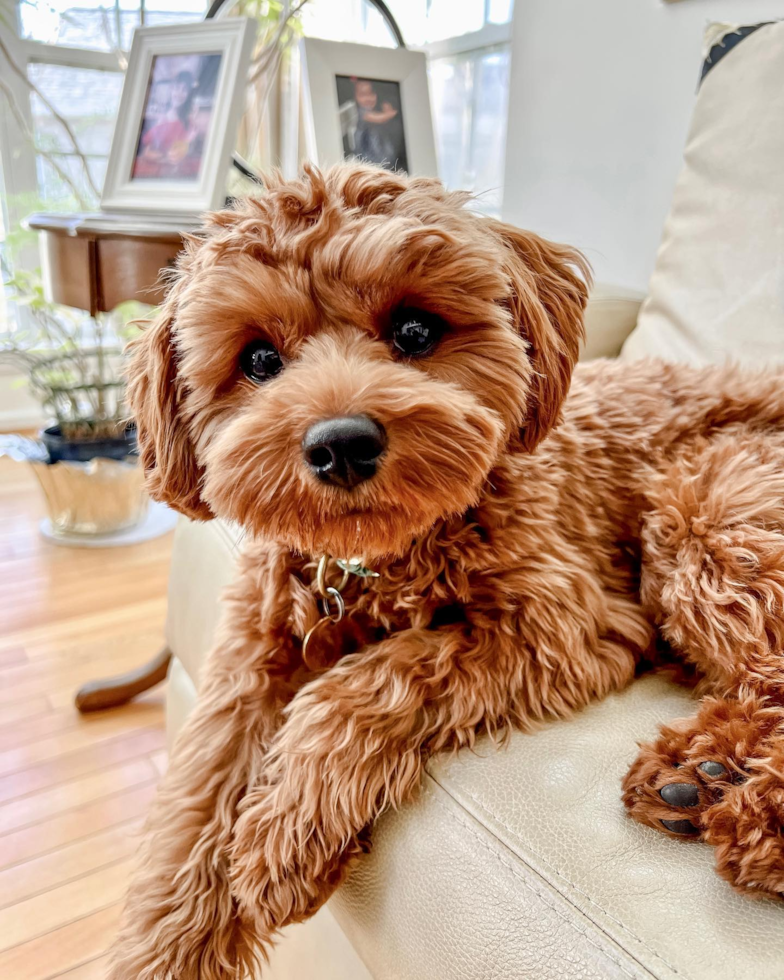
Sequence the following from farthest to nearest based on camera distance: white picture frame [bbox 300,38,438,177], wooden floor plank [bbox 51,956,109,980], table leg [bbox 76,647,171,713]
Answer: white picture frame [bbox 300,38,438,177] < table leg [bbox 76,647,171,713] < wooden floor plank [bbox 51,956,109,980]

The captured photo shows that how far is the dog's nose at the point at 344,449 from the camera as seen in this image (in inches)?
32.2

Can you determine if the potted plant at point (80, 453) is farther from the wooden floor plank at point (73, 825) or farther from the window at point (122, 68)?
the wooden floor plank at point (73, 825)

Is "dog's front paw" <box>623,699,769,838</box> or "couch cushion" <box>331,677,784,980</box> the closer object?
"couch cushion" <box>331,677,784,980</box>

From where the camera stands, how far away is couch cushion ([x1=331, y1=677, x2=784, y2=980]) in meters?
0.64

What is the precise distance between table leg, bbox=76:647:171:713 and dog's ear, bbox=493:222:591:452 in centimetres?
149

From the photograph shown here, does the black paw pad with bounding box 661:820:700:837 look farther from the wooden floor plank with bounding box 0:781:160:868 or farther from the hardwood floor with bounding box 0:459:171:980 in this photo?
the wooden floor plank with bounding box 0:781:160:868

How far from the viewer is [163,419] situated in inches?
41.3

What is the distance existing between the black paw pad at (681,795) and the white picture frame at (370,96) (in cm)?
233

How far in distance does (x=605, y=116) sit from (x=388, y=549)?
203cm

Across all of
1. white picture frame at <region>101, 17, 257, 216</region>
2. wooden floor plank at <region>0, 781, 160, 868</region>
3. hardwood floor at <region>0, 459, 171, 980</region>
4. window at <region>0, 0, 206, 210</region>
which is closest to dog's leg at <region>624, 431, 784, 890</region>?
hardwood floor at <region>0, 459, 171, 980</region>

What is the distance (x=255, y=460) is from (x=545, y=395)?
1.29 ft

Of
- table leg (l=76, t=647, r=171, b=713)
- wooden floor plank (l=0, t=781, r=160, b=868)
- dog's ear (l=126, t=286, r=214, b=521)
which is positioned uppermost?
dog's ear (l=126, t=286, r=214, b=521)

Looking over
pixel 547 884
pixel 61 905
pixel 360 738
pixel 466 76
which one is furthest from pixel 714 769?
pixel 466 76

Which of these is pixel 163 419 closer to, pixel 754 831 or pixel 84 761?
pixel 754 831
